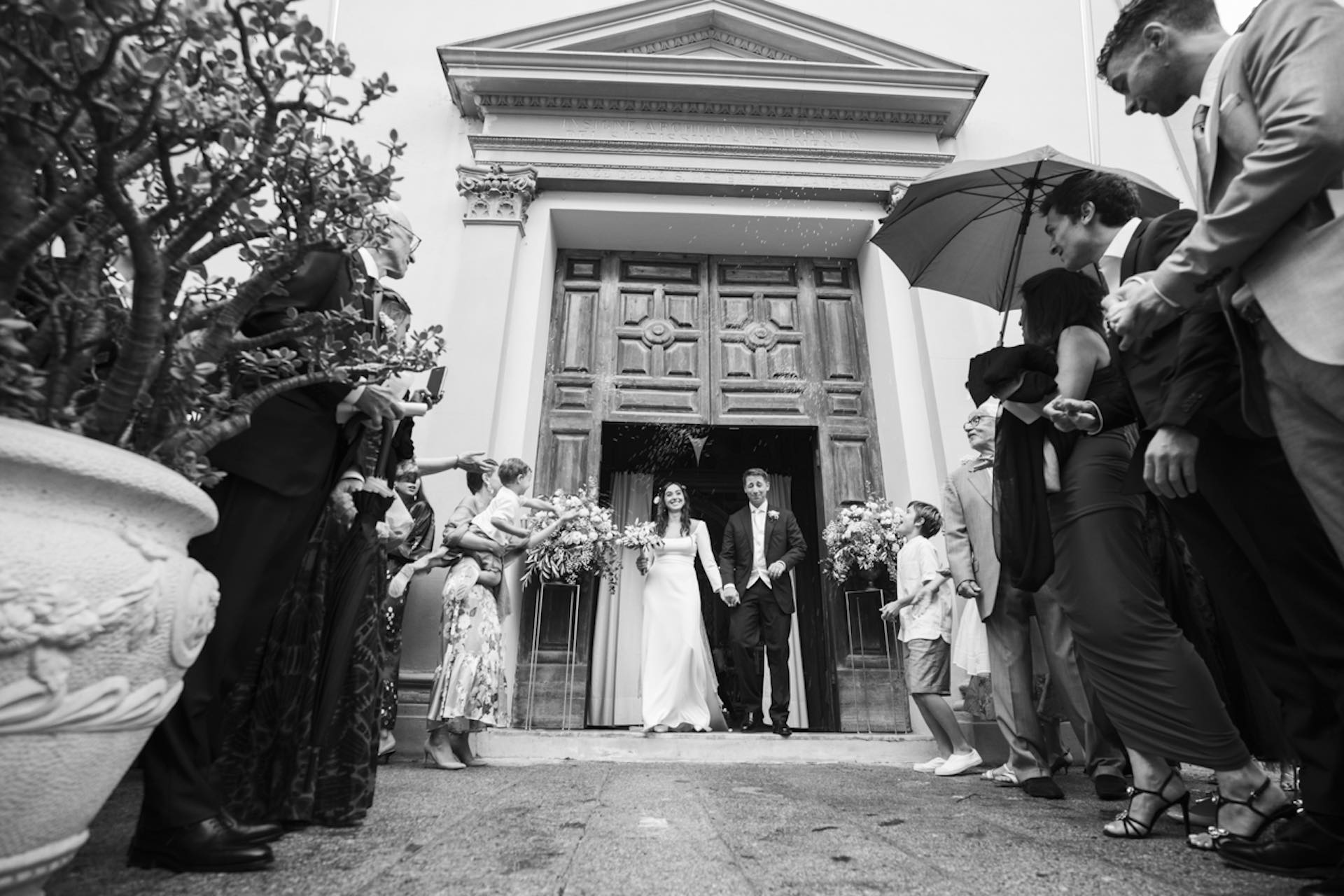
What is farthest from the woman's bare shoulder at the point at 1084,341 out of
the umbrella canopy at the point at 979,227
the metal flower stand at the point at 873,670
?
the metal flower stand at the point at 873,670

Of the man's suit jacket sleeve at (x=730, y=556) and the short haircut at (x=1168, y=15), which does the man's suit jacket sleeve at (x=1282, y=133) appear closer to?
the short haircut at (x=1168, y=15)

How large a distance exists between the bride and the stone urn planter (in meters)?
5.04

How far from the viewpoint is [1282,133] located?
148 centimetres

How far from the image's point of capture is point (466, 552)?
5035 millimetres

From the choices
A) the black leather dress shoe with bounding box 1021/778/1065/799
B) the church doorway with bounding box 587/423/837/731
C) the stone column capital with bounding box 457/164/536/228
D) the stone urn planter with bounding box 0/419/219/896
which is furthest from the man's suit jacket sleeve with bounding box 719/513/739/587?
the stone urn planter with bounding box 0/419/219/896

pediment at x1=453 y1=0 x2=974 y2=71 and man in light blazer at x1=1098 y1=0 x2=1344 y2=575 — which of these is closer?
man in light blazer at x1=1098 y1=0 x2=1344 y2=575

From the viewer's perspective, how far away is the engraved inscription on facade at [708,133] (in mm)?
7875

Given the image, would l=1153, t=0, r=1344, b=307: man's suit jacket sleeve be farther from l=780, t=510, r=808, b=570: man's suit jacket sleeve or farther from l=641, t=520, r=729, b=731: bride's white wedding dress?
l=780, t=510, r=808, b=570: man's suit jacket sleeve

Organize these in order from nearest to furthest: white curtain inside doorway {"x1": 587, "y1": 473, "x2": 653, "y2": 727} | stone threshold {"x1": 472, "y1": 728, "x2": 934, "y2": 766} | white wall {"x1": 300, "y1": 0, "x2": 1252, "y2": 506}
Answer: stone threshold {"x1": 472, "y1": 728, "x2": 934, "y2": 766}
white wall {"x1": 300, "y1": 0, "x2": 1252, "y2": 506}
white curtain inside doorway {"x1": 587, "y1": 473, "x2": 653, "y2": 727}

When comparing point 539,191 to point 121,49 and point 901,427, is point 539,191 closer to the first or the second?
point 901,427

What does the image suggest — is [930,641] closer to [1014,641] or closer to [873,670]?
[1014,641]

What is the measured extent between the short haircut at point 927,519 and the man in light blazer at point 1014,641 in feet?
2.26

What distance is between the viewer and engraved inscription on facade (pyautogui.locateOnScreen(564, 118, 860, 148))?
7.88 metres

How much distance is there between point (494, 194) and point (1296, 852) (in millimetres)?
7384
